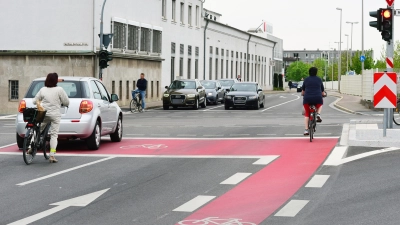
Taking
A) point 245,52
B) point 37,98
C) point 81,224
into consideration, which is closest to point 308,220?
point 81,224

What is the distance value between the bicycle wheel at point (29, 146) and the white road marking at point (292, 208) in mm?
6007

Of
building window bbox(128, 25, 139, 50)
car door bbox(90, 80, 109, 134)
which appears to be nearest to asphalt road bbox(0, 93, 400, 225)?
car door bbox(90, 80, 109, 134)

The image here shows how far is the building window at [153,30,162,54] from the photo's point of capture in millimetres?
58475

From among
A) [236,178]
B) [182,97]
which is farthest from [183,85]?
[236,178]

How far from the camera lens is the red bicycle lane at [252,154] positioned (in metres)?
9.62

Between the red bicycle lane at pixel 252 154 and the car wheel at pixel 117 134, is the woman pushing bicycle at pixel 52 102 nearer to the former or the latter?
the red bicycle lane at pixel 252 154

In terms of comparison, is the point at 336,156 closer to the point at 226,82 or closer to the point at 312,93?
the point at 312,93

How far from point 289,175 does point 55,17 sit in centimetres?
3386

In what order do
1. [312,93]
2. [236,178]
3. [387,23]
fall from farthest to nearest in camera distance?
1. [312,93]
2. [387,23]
3. [236,178]

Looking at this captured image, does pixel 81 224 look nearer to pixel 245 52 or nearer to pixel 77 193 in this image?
pixel 77 193

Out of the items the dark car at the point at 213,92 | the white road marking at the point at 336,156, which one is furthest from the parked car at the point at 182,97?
the white road marking at the point at 336,156

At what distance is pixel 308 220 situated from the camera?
863 centimetres

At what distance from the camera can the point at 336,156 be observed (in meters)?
15.8

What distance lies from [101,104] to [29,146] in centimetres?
381
